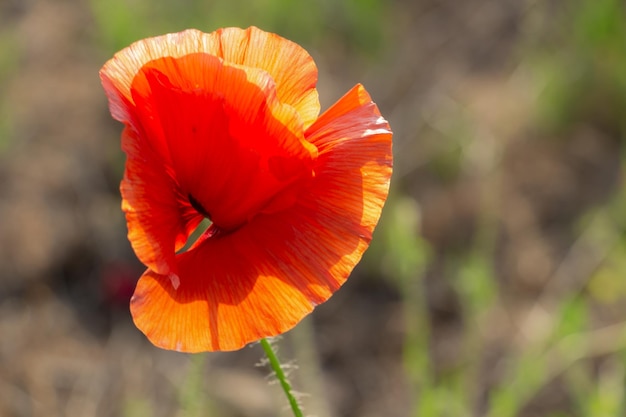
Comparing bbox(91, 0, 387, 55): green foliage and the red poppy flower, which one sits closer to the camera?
the red poppy flower

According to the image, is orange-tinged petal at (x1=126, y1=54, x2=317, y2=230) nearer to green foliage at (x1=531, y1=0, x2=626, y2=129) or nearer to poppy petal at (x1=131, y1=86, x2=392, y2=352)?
poppy petal at (x1=131, y1=86, x2=392, y2=352)

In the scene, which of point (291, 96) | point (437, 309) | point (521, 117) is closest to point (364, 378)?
point (437, 309)

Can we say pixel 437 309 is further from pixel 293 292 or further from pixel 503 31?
pixel 293 292

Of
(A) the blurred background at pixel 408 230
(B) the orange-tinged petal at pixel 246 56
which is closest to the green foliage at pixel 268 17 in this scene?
(A) the blurred background at pixel 408 230

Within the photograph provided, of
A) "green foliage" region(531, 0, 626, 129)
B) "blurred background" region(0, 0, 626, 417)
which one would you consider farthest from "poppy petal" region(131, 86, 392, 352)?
"green foliage" region(531, 0, 626, 129)

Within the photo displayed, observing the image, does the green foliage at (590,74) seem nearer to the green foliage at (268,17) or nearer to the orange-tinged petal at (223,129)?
the green foliage at (268,17)

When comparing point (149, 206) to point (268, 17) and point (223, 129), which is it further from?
point (268, 17)

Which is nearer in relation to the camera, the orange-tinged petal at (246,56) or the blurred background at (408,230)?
the orange-tinged petal at (246,56)
